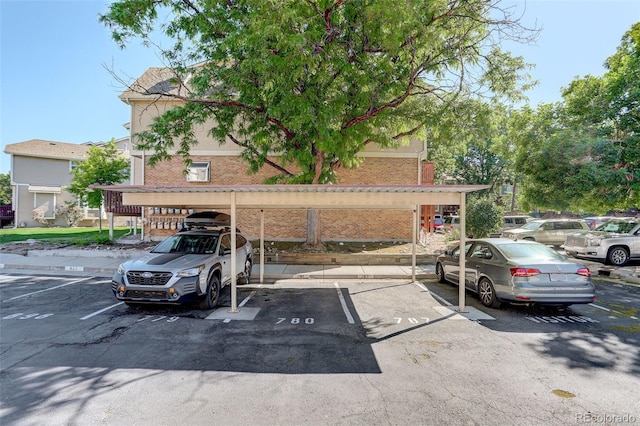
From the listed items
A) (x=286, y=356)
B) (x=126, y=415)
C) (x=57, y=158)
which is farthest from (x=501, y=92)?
(x=57, y=158)

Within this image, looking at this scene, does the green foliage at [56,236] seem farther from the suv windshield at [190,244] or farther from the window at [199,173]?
the suv windshield at [190,244]

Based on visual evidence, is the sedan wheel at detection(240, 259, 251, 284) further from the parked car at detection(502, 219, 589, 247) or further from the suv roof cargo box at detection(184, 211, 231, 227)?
the parked car at detection(502, 219, 589, 247)

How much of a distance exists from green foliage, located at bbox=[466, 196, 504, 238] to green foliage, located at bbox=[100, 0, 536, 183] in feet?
24.2

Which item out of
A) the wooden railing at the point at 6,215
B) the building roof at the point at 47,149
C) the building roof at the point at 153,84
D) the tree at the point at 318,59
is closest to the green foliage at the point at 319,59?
the tree at the point at 318,59

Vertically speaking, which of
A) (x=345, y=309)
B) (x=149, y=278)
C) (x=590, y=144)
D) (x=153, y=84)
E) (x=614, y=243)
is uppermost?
(x=153, y=84)

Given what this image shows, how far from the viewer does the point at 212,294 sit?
23.3 ft

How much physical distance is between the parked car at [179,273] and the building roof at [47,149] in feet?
79.4

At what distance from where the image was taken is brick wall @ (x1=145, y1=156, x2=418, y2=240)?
52.9 ft

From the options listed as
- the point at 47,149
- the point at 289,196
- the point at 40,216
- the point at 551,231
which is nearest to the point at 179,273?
the point at 289,196

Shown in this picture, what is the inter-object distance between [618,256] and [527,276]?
9549mm

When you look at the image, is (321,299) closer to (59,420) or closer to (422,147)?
(59,420)

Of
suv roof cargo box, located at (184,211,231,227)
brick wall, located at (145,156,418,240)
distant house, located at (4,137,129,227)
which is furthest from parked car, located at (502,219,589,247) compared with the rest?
distant house, located at (4,137,129,227)

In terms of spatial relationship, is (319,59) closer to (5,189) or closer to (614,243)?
(614,243)

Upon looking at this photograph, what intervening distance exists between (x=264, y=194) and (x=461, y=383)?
494cm
